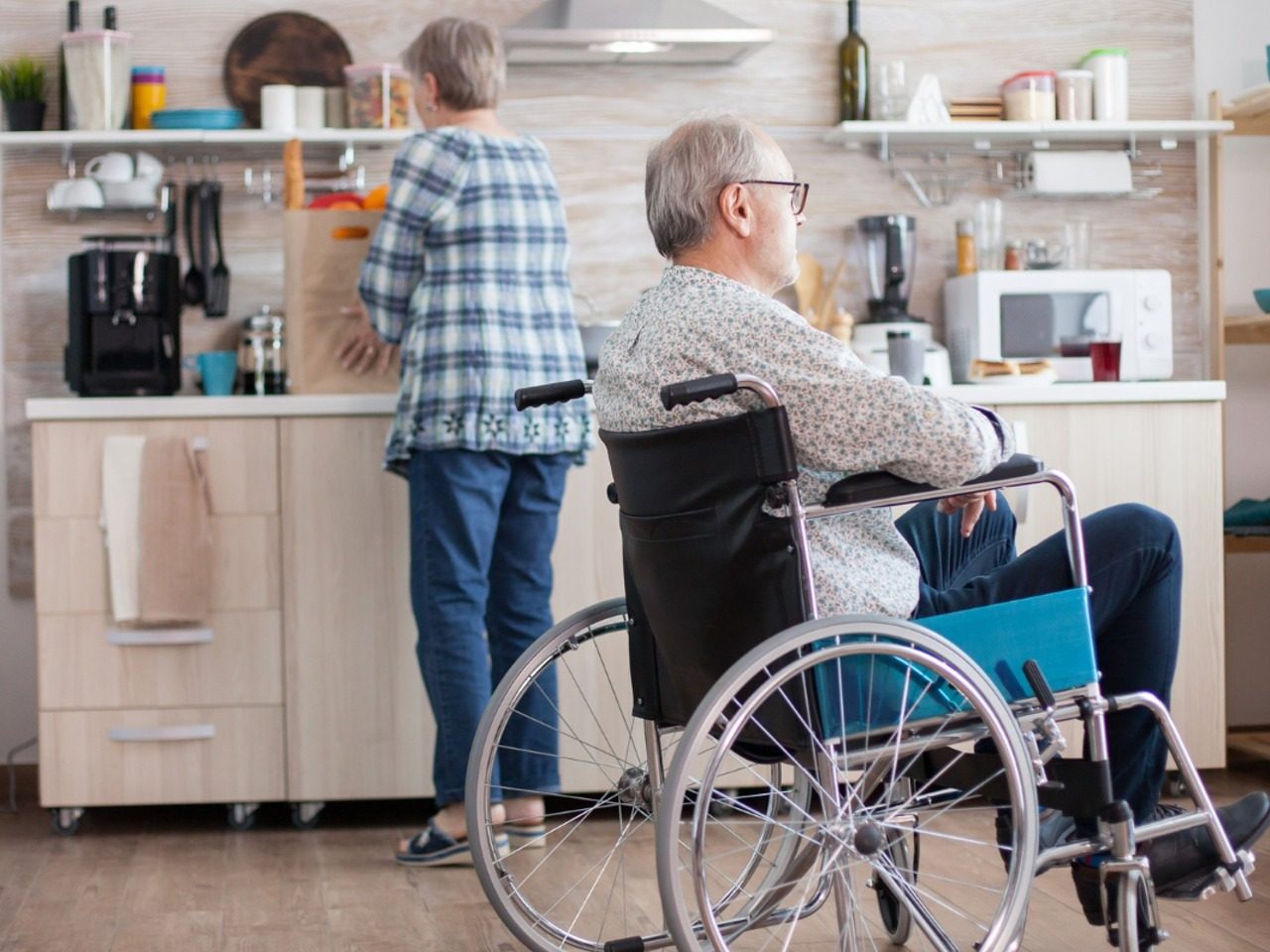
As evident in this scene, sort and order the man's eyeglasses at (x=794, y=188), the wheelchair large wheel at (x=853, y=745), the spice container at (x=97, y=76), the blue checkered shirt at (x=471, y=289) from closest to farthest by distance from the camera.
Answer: the wheelchair large wheel at (x=853, y=745) → the man's eyeglasses at (x=794, y=188) → the blue checkered shirt at (x=471, y=289) → the spice container at (x=97, y=76)

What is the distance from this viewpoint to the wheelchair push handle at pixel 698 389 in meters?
1.55

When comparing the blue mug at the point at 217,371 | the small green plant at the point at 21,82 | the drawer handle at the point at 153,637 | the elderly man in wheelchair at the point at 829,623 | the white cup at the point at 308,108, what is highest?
the small green plant at the point at 21,82

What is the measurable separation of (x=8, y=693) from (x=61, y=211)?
1.08m

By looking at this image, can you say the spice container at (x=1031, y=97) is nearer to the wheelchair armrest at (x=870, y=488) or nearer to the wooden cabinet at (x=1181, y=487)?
the wooden cabinet at (x=1181, y=487)

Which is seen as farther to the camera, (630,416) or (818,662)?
(630,416)

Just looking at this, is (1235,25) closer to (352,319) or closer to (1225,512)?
(1225,512)

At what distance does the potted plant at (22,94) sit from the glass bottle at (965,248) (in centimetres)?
207

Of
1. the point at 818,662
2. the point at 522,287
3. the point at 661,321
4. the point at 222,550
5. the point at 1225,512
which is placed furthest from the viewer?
the point at 1225,512

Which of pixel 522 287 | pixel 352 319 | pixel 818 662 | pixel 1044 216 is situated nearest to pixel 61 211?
pixel 352 319

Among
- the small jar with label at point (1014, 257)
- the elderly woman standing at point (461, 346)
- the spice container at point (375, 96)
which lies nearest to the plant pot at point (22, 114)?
the spice container at point (375, 96)

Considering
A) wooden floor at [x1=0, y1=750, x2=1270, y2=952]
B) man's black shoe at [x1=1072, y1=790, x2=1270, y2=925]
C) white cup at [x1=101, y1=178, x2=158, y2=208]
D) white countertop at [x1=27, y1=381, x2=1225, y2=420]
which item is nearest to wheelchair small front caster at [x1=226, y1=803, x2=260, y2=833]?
wooden floor at [x1=0, y1=750, x2=1270, y2=952]

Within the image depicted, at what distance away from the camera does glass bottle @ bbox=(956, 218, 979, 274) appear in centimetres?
369

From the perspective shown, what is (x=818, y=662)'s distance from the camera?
62.4 inches

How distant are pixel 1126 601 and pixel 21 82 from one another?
270cm
